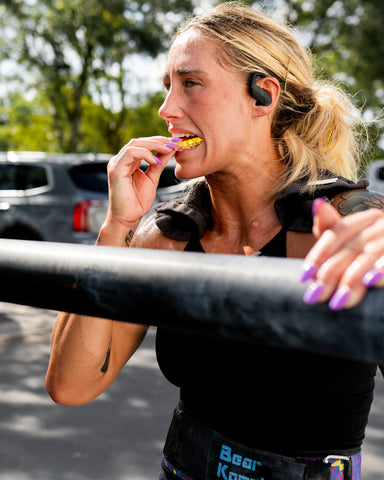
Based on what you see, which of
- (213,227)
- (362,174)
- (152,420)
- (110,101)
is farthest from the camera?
(110,101)

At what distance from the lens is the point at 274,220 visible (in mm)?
1872

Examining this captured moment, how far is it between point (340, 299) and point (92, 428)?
4129 millimetres

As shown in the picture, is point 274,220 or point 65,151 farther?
point 65,151

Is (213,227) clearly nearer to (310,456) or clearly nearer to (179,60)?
(179,60)

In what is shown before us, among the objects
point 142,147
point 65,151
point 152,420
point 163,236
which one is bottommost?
point 65,151

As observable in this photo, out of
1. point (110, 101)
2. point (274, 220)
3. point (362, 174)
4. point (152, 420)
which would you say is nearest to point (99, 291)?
point (274, 220)

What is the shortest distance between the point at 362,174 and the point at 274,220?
1242 millimetres

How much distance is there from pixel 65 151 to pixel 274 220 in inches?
834

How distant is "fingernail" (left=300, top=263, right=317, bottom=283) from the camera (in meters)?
0.48

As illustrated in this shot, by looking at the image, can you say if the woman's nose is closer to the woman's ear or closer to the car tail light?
the woman's ear

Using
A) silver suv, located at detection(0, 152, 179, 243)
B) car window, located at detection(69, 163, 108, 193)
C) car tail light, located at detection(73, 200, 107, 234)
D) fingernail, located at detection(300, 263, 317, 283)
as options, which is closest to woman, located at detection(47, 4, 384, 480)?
fingernail, located at detection(300, 263, 317, 283)

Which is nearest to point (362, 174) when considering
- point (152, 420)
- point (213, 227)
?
point (213, 227)

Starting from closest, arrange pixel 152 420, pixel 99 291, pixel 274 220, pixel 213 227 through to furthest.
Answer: pixel 99 291
pixel 274 220
pixel 213 227
pixel 152 420

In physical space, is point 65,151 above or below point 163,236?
below
